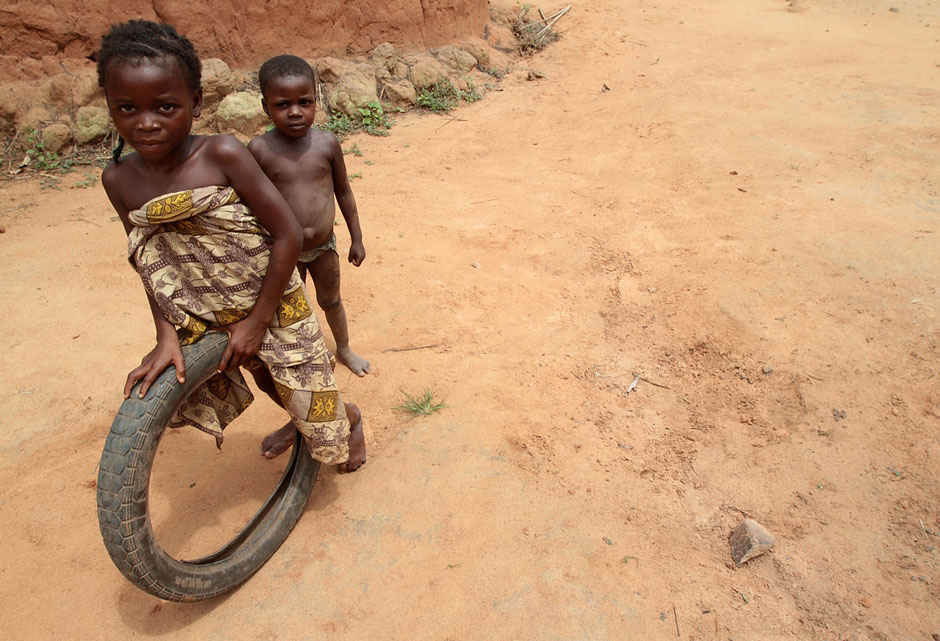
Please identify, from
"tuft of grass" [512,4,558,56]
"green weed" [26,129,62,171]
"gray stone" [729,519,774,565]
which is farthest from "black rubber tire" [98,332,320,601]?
"tuft of grass" [512,4,558,56]

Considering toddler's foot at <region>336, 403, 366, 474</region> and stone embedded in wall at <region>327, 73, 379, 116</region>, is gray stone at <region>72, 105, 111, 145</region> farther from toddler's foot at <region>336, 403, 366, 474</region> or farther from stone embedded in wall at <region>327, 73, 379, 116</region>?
toddler's foot at <region>336, 403, 366, 474</region>

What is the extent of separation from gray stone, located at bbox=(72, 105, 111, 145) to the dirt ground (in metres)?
0.83

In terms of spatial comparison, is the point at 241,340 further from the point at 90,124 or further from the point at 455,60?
the point at 455,60

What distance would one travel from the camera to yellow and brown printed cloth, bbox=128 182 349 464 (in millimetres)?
1660

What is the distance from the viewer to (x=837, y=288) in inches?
128

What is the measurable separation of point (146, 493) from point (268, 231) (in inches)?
32.7

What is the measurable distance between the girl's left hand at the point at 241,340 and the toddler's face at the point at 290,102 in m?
1.02

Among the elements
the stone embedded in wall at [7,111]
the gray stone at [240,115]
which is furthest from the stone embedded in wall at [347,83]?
the stone embedded in wall at [7,111]

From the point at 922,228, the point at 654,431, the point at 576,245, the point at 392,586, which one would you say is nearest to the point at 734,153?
the point at 922,228

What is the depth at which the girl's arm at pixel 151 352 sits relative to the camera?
5.37 feet

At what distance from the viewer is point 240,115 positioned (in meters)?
6.10

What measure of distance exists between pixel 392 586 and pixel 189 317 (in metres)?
1.11

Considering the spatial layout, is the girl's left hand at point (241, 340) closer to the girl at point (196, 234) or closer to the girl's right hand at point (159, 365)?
the girl at point (196, 234)

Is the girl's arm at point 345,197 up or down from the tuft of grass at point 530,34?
up
